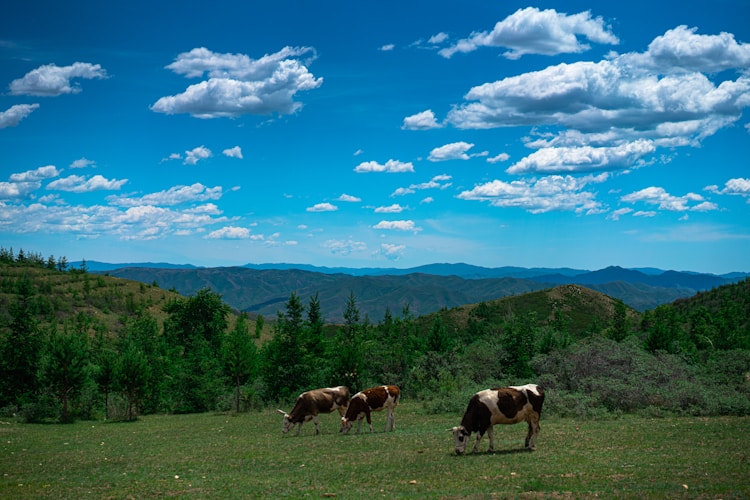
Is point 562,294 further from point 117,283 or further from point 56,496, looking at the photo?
point 56,496

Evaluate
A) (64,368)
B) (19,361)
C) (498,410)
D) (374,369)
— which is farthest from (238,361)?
(498,410)

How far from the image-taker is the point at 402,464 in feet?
68.6

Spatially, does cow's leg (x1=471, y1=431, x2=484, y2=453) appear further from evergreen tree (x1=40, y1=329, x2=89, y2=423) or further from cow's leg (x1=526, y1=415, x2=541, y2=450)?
evergreen tree (x1=40, y1=329, x2=89, y2=423)

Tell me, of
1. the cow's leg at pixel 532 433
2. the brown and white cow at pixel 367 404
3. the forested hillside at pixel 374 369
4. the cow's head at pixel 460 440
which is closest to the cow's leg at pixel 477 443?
the cow's head at pixel 460 440

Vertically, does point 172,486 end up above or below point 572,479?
below

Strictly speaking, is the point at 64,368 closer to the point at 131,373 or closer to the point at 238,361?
the point at 131,373

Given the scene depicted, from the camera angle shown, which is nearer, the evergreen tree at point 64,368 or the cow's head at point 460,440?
the cow's head at point 460,440

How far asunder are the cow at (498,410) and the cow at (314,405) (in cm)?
1111

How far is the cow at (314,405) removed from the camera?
31828mm

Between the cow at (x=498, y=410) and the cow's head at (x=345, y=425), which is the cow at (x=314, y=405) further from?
the cow at (x=498, y=410)

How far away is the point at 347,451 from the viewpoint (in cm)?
2447

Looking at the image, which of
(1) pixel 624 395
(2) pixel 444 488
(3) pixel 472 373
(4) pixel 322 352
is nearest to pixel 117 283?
(4) pixel 322 352

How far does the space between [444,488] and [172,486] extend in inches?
318

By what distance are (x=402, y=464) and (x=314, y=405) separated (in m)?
11.7
